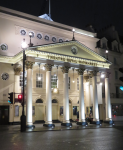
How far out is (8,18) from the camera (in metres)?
26.4

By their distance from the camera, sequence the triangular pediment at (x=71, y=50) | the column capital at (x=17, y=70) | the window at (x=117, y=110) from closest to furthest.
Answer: the triangular pediment at (x=71, y=50) < the column capital at (x=17, y=70) < the window at (x=117, y=110)

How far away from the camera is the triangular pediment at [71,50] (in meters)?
23.7

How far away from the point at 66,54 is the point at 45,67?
3.50 meters

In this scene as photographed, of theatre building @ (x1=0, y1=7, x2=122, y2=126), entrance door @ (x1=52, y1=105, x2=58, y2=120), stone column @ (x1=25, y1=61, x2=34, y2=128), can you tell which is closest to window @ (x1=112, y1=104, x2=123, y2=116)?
theatre building @ (x1=0, y1=7, x2=122, y2=126)

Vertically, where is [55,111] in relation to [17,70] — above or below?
below

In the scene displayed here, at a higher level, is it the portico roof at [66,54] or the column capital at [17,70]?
the portico roof at [66,54]

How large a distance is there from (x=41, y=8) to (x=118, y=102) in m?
38.3

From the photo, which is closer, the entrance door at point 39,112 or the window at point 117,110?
the entrance door at point 39,112

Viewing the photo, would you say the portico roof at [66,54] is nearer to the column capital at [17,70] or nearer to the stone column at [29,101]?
the column capital at [17,70]

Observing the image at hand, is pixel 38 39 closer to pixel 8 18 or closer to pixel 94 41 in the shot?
pixel 8 18

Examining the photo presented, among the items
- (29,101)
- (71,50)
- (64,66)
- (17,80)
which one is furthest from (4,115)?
(71,50)

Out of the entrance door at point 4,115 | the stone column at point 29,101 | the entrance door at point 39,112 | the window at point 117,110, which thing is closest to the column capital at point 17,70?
the entrance door at point 4,115

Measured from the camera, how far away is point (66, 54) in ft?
82.6

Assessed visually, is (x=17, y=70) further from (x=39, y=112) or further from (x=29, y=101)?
(x=39, y=112)
